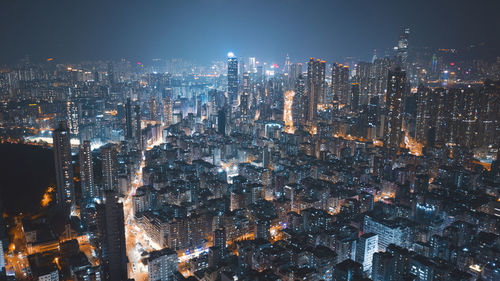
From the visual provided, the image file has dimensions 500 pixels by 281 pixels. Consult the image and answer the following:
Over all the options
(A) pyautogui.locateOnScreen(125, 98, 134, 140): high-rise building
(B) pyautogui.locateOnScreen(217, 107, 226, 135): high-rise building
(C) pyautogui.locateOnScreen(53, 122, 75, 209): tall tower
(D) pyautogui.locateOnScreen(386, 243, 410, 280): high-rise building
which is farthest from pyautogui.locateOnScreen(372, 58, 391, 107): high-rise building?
(C) pyautogui.locateOnScreen(53, 122, 75, 209): tall tower

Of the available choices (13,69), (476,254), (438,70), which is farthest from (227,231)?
(438,70)

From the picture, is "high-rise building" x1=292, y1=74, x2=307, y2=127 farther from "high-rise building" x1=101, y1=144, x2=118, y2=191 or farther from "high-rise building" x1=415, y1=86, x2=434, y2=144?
"high-rise building" x1=101, y1=144, x2=118, y2=191

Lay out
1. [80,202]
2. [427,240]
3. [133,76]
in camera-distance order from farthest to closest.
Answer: [133,76] → [80,202] → [427,240]

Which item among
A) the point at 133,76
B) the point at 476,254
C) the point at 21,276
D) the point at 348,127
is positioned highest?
the point at 133,76

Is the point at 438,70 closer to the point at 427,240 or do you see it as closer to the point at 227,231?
the point at 427,240

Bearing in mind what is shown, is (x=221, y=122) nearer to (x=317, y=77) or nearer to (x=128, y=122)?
(x=128, y=122)

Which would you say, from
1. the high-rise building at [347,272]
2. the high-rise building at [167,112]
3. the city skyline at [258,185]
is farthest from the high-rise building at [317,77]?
the high-rise building at [347,272]
